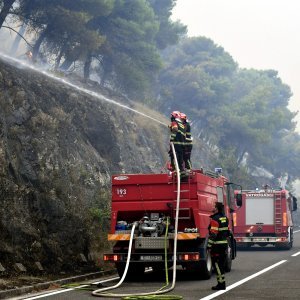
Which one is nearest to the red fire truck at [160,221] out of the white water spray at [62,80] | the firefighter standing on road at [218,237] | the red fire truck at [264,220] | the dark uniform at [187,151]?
the dark uniform at [187,151]

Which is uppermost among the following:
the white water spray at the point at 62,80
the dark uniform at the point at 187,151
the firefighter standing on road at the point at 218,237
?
the white water spray at the point at 62,80

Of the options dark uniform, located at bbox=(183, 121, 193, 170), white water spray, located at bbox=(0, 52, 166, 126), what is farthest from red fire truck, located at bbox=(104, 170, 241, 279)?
white water spray, located at bbox=(0, 52, 166, 126)

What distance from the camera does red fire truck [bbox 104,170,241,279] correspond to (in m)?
15.1

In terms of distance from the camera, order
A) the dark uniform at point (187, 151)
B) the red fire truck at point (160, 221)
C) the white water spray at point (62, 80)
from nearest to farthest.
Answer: the red fire truck at point (160, 221) < the dark uniform at point (187, 151) < the white water spray at point (62, 80)

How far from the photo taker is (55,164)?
942 inches

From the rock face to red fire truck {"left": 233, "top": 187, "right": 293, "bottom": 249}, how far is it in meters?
5.79

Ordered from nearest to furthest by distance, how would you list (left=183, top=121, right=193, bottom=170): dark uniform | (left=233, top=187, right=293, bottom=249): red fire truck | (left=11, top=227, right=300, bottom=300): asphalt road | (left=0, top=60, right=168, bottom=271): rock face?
(left=11, top=227, right=300, bottom=300): asphalt road → (left=183, top=121, right=193, bottom=170): dark uniform → (left=0, top=60, right=168, bottom=271): rock face → (left=233, top=187, right=293, bottom=249): red fire truck

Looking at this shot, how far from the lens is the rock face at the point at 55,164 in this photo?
17500 mm

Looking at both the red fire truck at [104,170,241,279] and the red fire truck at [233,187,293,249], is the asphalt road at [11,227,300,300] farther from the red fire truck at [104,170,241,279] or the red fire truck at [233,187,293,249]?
the red fire truck at [233,187,293,249]

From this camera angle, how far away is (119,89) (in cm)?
4734

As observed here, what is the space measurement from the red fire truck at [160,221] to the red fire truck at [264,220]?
501 inches

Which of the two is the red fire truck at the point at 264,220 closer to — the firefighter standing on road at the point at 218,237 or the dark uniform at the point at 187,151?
the dark uniform at the point at 187,151

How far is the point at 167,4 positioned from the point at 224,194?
40.0 m

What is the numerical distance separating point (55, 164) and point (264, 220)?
374 inches
